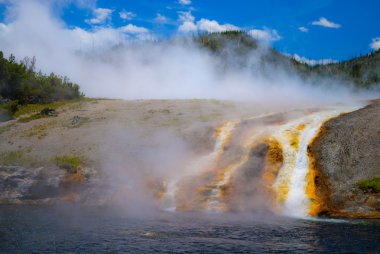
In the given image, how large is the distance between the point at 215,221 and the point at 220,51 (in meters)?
120

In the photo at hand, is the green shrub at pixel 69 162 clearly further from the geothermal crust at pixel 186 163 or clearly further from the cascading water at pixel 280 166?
the cascading water at pixel 280 166

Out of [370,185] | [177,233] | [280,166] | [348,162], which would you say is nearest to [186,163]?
[280,166]

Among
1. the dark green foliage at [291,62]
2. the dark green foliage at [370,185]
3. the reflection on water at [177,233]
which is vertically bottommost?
the reflection on water at [177,233]

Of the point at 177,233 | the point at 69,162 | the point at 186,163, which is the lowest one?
the point at 177,233

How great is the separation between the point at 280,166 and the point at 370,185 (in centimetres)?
603

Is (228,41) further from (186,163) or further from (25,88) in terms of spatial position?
(186,163)

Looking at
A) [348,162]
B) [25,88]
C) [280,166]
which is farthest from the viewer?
[25,88]

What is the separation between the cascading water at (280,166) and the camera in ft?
82.9

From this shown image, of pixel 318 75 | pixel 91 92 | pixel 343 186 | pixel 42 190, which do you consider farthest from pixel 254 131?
pixel 318 75

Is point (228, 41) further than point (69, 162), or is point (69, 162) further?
point (228, 41)

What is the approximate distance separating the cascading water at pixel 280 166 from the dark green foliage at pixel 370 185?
287 centimetres

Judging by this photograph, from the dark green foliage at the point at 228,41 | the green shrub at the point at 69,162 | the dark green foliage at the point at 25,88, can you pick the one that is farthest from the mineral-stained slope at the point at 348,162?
the dark green foliage at the point at 228,41

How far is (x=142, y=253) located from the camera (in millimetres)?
15773

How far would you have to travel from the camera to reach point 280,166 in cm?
2845
